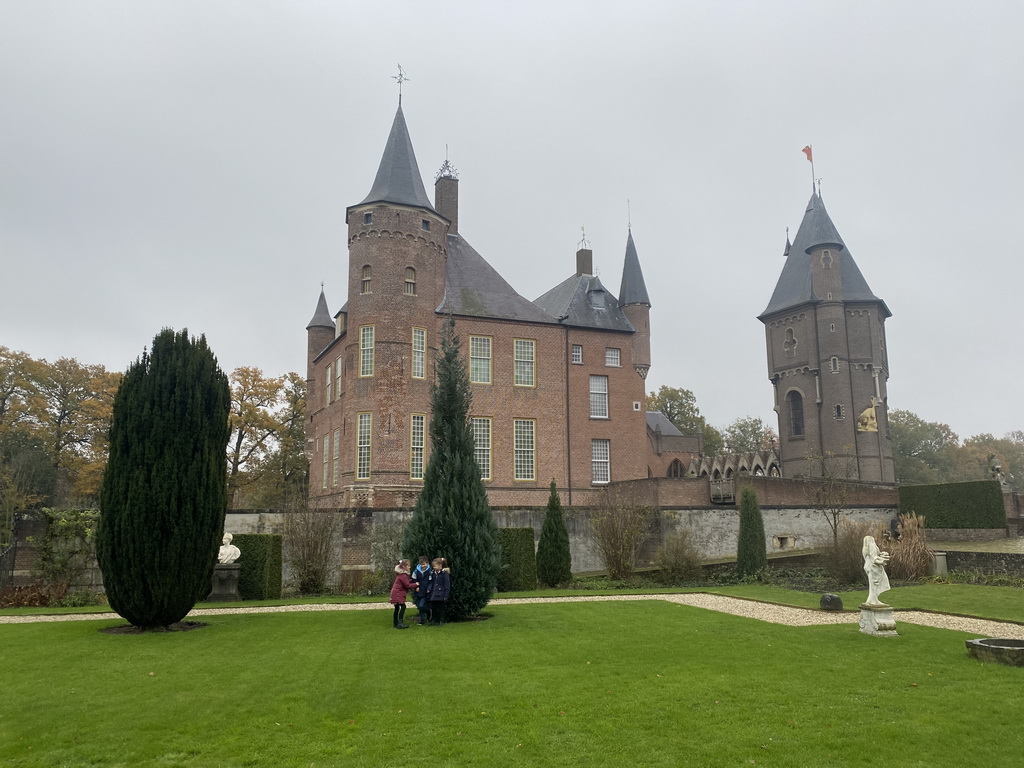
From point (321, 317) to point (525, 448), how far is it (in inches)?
591

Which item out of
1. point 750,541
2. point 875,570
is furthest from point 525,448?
point 875,570

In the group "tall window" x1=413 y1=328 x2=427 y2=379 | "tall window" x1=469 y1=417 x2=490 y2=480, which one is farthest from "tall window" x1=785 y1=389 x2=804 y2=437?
"tall window" x1=413 y1=328 x2=427 y2=379

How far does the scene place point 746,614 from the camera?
15.7m

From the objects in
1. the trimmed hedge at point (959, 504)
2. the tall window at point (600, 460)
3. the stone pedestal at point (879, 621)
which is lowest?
the stone pedestal at point (879, 621)

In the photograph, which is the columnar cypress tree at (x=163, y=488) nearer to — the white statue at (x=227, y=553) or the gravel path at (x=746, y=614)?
the gravel path at (x=746, y=614)

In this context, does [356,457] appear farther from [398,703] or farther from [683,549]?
[398,703]

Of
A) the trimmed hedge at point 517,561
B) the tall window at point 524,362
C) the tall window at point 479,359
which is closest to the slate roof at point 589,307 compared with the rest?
the tall window at point 524,362

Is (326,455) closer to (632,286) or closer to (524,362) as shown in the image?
(524,362)

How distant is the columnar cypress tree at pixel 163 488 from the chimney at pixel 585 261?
27.9 meters

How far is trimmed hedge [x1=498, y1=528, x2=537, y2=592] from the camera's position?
2172 centimetres

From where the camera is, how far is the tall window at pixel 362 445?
30.8 metres

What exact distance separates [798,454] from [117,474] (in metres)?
42.1

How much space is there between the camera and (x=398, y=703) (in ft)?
26.6

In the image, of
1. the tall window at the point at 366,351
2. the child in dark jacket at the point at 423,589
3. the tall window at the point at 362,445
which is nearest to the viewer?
the child in dark jacket at the point at 423,589
